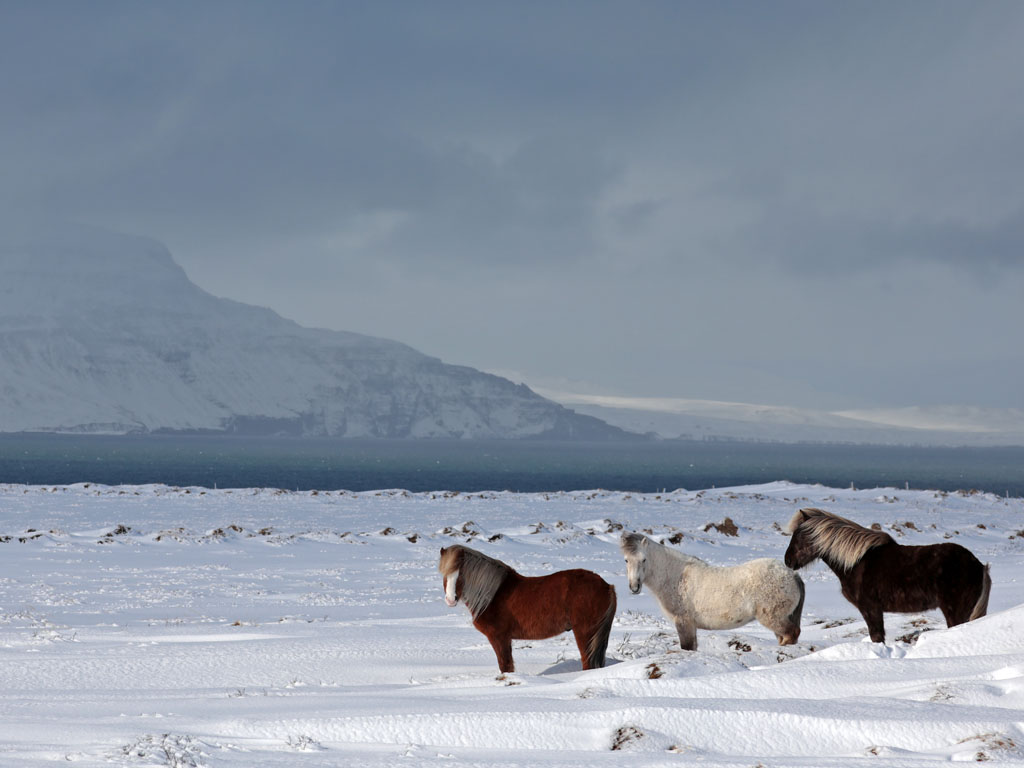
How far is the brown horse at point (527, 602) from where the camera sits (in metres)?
8.05

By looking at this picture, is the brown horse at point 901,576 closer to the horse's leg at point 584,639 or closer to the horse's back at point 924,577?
the horse's back at point 924,577

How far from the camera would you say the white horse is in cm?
858

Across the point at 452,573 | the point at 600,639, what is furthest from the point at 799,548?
the point at 452,573

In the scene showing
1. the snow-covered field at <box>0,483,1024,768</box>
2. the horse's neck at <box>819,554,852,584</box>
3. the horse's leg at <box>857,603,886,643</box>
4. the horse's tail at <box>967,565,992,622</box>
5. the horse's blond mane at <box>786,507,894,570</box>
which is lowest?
the snow-covered field at <box>0,483,1024,768</box>

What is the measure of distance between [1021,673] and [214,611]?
11.0 meters

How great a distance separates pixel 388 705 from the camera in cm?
658

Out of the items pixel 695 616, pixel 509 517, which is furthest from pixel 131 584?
pixel 509 517

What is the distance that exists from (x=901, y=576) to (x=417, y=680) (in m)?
4.27

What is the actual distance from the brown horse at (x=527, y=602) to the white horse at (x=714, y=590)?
24.7 inches

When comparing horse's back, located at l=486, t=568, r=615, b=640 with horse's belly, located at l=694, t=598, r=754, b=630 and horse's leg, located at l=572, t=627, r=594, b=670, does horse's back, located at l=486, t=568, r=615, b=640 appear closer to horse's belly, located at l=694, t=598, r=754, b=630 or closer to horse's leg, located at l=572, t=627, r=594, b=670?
horse's leg, located at l=572, t=627, r=594, b=670

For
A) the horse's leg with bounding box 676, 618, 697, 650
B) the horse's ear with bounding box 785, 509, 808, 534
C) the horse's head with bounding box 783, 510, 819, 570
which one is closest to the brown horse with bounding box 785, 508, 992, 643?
the horse's head with bounding box 783, 510, 819, 570

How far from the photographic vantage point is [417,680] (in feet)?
28.0

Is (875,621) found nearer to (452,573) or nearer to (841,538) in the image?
(841,538)

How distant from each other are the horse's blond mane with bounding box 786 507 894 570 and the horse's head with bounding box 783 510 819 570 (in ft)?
0.10
